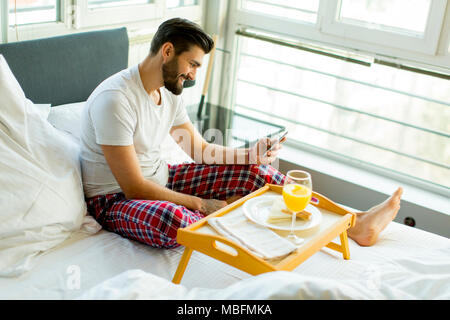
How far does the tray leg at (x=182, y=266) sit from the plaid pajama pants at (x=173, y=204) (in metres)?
0.16

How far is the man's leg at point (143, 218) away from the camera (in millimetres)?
2021

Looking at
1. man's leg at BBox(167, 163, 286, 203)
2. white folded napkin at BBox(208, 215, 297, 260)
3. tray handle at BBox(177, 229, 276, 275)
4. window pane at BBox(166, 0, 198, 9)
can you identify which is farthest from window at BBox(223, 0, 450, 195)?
tray handle at BBox(177, 229, 276, 275)

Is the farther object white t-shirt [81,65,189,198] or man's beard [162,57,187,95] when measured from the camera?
man's beard [162,57,187,95]

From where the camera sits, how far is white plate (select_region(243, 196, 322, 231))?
192 cm

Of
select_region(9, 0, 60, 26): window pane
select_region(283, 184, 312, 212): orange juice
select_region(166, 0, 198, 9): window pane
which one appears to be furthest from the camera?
select_region(166, 0, 198, 9): window pane

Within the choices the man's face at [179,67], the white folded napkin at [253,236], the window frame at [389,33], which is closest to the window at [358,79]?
the window frame at [389,33]

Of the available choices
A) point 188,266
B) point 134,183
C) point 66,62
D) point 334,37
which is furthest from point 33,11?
point 334,37

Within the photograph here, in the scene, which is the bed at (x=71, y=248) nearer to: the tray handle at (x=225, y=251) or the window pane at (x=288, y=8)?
the tray handle at (x=225, y=251)

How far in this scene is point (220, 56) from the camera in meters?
3.76

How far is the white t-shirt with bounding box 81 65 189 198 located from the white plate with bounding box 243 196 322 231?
1.61ft

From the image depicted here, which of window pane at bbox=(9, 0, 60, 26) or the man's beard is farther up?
window pane at bbox=(9, 0, 60, 26)

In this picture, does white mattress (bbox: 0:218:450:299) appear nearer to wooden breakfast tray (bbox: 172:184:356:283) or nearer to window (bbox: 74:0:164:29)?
wooden breakfast tray (bbox: 172:184:356:283)

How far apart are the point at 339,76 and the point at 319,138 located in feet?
1.47
